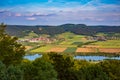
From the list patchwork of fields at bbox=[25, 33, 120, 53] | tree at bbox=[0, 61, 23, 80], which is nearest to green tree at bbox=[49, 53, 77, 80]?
tree at bbox=[0, 61, 23, 80]

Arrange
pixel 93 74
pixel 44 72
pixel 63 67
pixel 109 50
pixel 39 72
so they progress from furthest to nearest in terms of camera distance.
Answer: pixel 109 50 < pixel 63 67 < pixel 93 74 < pixel 39 72 < pixel 44 72

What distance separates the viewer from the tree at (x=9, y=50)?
28892 millimetres

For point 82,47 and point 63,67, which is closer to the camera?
point 63,67

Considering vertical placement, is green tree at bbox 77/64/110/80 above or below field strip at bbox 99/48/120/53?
above

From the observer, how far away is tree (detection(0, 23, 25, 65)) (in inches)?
1137

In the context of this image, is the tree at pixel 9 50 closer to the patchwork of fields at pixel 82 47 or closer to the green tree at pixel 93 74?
the green tree at pixel 93 74

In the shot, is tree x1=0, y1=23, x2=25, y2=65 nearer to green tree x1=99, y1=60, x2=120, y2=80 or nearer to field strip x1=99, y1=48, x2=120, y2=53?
green tree x1=99, y1=60, x2=120, y2=80

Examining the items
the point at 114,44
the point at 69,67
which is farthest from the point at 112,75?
the point at 114,44

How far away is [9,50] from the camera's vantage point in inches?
1153

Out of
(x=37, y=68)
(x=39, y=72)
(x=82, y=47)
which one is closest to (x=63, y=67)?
(x=37, y=68)

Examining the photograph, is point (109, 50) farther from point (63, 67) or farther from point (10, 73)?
point (10, 73)

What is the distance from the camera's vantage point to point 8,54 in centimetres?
2889

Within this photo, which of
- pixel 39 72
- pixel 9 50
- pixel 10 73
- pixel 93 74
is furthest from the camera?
pixel 93 74

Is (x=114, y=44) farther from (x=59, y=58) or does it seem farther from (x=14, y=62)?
(x=14, y=62)
